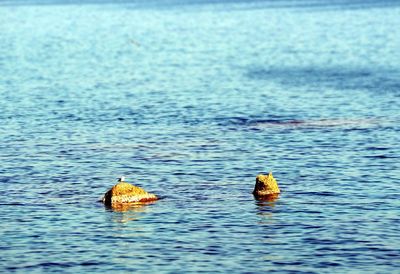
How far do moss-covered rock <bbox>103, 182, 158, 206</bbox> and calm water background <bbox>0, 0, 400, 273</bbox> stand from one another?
101 cm

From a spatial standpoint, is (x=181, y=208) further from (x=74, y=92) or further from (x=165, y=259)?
(x=74, y=92)

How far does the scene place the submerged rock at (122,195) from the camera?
56000 mm

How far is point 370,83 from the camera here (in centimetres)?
11362

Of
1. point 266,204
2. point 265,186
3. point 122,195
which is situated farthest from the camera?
point 265,186

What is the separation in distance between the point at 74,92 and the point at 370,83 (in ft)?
99.2

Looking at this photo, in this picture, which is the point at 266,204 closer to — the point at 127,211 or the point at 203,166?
the point at 127,211

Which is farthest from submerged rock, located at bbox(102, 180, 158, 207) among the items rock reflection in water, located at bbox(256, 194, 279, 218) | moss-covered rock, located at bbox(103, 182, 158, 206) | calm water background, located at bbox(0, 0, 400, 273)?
rock reflection in water, located at bbox(256, 194, 279, 218)

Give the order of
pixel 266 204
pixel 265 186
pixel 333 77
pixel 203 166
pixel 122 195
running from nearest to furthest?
pixel 122 195
pixel 266 204
pixel 265 186
pixel 203 166
pixel 333 77

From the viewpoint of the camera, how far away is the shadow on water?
366 feet

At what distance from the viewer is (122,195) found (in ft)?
184

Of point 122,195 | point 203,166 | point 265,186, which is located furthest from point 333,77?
point 122,195

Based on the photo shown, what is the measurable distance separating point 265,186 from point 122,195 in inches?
301

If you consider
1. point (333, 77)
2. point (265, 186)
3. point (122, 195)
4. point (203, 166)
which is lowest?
point (122, 195)

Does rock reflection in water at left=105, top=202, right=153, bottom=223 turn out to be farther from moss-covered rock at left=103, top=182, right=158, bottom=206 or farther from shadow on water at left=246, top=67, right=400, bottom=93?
shadow on water at left=246, top=67, right=400, bottom=93
